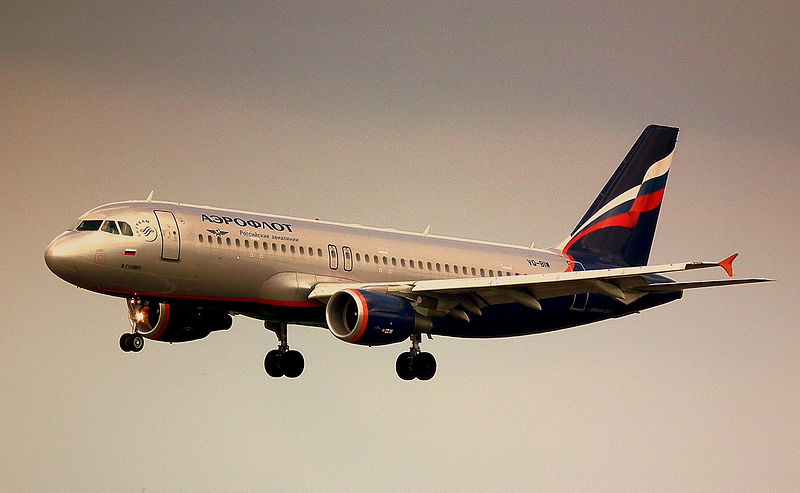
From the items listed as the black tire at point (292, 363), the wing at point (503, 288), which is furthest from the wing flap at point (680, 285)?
the black tire at point (292, 363)

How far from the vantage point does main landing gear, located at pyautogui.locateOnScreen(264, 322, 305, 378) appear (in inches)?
2650

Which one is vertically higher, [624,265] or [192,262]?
[624,265]

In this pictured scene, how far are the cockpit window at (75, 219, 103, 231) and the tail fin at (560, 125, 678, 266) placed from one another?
24.3 m

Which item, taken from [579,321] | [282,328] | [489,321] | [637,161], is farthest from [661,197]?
Answer: [282,328]

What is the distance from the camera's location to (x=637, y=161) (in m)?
76.5

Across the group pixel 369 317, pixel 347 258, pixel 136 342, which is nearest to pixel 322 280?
pixel 347 258

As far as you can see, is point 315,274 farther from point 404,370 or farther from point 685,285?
point 685,285

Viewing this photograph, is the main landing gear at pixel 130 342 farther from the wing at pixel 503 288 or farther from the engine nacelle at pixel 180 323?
the wing at pixel 503 288

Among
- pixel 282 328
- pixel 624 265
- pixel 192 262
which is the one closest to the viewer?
pixel 192 262

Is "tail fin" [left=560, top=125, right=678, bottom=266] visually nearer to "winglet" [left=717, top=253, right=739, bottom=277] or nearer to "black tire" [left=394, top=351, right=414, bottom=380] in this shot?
"black tire" [left=394, top=351, right=414, bottom=380]

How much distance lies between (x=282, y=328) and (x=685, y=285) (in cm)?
1705

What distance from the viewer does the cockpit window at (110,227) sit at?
5756cm

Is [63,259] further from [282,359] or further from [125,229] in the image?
[282,359]

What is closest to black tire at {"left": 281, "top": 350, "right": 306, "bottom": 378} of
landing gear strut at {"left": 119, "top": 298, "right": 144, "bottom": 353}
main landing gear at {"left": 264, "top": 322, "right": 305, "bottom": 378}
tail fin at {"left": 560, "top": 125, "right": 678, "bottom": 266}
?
main landing gear at {"left": 264, "top": 322, "right": 305, "bottom": 378}
